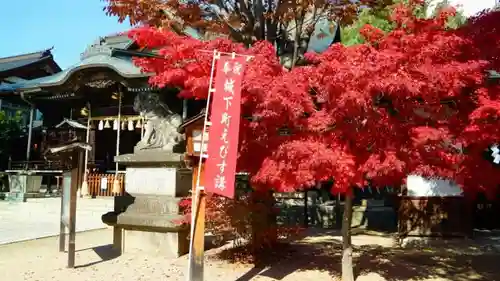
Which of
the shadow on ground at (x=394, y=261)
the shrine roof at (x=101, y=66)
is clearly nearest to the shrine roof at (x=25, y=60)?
the shrine roof at (x=101, y=66)

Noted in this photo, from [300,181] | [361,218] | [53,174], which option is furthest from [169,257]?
[53,174]

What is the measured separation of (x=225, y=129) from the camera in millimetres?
5785

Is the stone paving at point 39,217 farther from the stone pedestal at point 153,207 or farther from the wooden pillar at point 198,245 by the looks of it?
the wooden pillar at point 198,245

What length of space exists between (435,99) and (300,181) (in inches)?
83.2

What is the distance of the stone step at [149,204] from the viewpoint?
8.59 metres

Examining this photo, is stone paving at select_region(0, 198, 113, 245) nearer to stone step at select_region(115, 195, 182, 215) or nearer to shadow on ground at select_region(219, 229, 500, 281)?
stone step at select_region(115, 195, 182, 215)

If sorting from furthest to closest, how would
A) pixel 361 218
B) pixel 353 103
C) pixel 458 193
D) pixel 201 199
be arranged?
pixel 361 218 < pixel 458 193 < pixel 201 199 < pixel 353 103

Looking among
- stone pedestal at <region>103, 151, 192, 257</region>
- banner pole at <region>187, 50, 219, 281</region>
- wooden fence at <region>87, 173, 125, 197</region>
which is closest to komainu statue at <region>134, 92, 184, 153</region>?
stone pedestal at <region>103, 151, 192, 257</region>

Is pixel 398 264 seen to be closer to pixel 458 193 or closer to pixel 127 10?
pixel 458 193

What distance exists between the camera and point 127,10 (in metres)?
8.66

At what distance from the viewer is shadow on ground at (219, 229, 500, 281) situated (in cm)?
737

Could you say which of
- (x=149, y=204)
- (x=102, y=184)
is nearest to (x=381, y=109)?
(x=149, y=204)

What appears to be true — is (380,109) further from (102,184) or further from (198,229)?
(102,184)

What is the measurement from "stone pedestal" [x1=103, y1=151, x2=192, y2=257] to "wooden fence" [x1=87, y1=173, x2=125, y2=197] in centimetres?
1025
